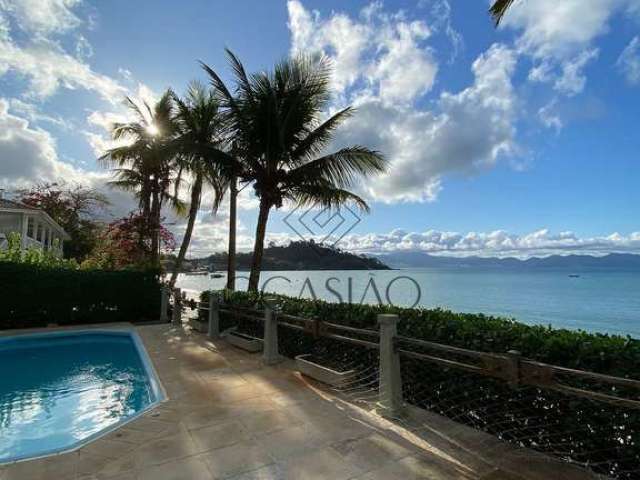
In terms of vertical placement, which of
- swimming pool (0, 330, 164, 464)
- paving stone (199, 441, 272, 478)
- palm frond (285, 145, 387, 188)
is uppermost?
palm frond (285, 145, 387, 188)

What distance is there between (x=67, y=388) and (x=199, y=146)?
241 inches

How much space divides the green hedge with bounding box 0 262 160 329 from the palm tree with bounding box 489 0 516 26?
12050 millimetres

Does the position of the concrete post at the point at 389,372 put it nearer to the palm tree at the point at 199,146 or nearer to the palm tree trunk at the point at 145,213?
the palm tree at the point at 199,146

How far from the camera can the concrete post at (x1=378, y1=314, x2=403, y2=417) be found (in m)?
3.98

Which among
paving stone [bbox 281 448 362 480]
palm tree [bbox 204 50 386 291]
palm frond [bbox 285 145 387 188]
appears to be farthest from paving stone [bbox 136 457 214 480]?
palm frond [bbox 285 145 387 188]

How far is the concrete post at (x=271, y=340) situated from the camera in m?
6.30

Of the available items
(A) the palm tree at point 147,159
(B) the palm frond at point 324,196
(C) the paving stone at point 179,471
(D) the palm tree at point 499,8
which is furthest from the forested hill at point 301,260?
(C) the paving stone at point 179,471

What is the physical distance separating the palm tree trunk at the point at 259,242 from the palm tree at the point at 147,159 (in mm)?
6070

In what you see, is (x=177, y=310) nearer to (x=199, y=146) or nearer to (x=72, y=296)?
(x=72, y=296)

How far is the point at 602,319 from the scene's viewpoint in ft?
77.2

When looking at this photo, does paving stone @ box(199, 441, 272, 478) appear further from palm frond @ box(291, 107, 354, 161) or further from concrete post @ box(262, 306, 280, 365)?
palm frond @ box(291, 107, 354, 161)

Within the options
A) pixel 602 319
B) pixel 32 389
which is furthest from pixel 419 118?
pixel 602 319

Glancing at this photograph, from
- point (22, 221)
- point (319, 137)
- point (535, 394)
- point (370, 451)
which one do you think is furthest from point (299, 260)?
point (535, 394)

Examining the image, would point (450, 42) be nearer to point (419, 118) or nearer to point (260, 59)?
point (419, 118)
